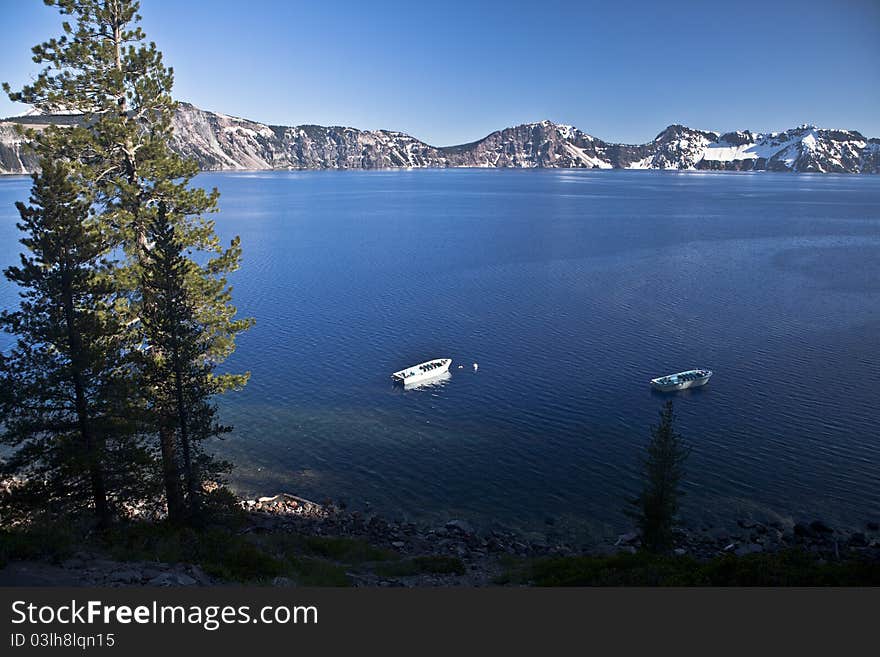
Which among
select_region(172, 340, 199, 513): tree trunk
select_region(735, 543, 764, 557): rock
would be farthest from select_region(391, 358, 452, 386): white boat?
select_region(735, 543, 764, 557): rock

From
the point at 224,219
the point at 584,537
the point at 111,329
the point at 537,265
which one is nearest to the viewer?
the point at 111,329

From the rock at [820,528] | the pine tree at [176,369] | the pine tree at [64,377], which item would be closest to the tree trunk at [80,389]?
the pine tree at [64,377]

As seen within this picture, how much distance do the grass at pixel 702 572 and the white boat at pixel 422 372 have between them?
27.6m

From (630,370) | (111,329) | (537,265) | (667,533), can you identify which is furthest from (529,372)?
(537,265)

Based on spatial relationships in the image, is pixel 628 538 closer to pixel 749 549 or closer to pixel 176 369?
pixel 749 549

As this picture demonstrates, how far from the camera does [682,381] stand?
45844 mm

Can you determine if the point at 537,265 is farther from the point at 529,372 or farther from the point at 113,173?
the point at 113,173

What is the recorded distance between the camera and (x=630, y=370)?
50.5m

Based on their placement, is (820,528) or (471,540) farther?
(820,528)

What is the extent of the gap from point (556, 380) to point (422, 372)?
1172cm

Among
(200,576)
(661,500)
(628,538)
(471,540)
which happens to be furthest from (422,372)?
(200,576)

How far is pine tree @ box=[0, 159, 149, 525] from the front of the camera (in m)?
20.7

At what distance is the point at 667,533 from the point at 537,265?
7487 centimetres

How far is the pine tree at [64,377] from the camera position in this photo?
20734mm
